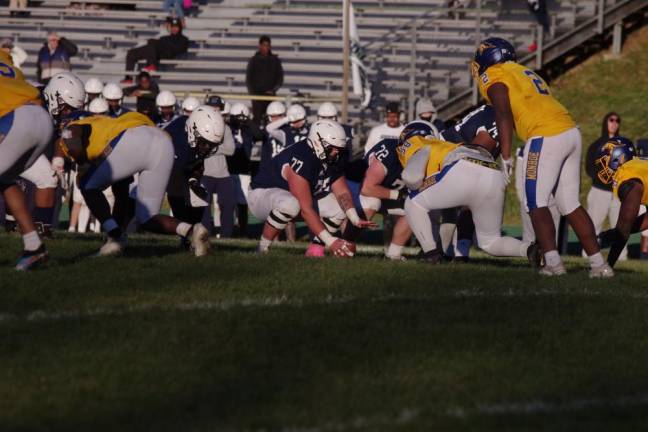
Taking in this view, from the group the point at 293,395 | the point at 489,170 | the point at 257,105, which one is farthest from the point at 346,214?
the point at 257,105

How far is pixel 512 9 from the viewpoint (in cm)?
2169

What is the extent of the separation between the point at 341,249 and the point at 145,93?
335 inches

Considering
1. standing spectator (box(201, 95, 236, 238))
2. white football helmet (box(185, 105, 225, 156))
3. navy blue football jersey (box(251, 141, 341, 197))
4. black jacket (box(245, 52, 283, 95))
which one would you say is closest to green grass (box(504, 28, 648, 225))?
black jacket (box(245, 52, 283, 95))

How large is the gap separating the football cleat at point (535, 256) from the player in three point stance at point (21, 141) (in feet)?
12.3

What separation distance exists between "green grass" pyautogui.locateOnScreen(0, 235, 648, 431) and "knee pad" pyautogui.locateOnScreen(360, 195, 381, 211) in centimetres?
267

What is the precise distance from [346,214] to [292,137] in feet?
17.5

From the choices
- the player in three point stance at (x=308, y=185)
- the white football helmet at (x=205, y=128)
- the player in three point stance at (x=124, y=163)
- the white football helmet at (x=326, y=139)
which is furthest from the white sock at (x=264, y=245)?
the player in three point stance at (x=124, y=163)

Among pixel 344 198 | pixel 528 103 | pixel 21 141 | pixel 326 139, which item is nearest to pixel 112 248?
pixel 21 141

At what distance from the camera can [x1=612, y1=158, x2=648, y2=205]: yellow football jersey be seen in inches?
429

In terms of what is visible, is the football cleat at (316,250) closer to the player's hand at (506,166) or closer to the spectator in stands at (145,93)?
the player's hand at (506,166)

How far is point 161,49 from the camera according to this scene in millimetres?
23297

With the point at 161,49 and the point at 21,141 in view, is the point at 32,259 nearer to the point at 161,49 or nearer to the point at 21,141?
the point at 21,141

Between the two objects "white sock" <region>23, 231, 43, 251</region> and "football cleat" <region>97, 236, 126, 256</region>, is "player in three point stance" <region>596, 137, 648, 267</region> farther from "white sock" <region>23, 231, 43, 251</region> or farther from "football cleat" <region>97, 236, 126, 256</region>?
"white sock" <region>23, 231, 43, 251</region>

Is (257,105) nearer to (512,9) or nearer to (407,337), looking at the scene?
(512,9)
